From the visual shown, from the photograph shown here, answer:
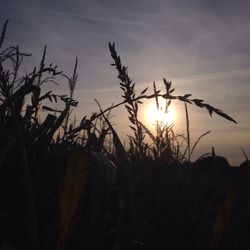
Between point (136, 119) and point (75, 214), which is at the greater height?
point (136, 119)

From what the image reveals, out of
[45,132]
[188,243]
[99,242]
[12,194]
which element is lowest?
[188,243]

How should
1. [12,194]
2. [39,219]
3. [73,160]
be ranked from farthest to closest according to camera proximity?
[39,219]
[12,194]
[73,160]

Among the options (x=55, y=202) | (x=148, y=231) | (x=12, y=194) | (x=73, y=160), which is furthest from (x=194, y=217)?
(x=73, y=160)

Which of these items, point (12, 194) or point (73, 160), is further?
point (12, 194)

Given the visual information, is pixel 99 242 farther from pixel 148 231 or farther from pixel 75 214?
pixel 148 231

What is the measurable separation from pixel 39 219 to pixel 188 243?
2.35ft

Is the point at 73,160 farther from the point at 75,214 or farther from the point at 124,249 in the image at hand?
the point at 124,249

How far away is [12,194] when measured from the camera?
52.0 inches

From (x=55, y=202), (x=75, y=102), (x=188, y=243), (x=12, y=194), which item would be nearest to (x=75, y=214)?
(x=12, y=194)

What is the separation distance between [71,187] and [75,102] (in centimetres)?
91

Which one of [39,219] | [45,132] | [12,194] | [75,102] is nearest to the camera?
[12,194]

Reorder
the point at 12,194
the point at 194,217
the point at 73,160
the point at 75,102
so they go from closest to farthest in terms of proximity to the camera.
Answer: the point at 73,160
the point at 12,194
the point at 75,102
the point at 194,217

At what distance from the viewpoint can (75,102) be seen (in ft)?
5.56

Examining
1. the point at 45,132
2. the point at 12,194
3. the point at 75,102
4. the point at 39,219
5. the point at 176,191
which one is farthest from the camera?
the point at 176,191
